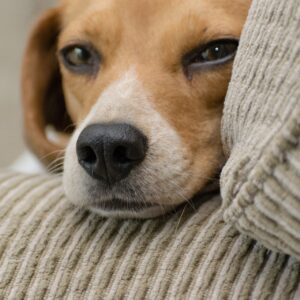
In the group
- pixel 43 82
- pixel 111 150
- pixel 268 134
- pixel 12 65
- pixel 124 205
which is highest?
pixel 268 134

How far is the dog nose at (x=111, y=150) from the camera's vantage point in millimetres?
861

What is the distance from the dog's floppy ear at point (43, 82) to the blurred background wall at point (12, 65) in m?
1.22

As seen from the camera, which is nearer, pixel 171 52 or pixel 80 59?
pixel 171 52

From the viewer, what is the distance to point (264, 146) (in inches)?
24.9

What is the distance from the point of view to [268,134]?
637 millimetres

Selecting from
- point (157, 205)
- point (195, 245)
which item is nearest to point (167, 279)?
point (195, 245)

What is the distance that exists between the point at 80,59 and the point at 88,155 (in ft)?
1.37

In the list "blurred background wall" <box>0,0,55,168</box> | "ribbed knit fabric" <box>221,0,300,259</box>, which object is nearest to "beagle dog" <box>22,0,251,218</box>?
"ribbed knit fabric" <box>221,0,300,259</box>

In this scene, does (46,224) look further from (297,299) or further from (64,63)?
(64,63)

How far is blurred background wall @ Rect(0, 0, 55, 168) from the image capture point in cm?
282

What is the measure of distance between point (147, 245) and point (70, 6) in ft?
2.63

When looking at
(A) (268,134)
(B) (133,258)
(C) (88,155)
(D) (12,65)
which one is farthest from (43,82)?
(D) (12,65)

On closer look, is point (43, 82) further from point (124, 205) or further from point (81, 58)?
point (124, 205)

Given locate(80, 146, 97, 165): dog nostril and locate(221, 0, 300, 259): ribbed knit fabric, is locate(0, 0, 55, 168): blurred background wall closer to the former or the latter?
locate(80, 146, 97, 165): dog nostril
